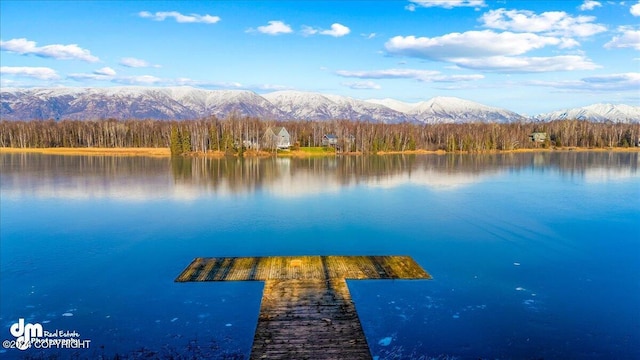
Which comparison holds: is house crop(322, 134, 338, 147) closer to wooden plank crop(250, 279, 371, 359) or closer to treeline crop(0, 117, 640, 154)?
treeline crop(0, 117, 640, 154)

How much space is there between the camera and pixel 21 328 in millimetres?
14641

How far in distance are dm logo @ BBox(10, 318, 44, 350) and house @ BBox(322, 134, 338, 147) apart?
3839 inches

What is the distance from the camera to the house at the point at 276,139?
334 ft

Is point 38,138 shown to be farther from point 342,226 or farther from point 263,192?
point 342,226

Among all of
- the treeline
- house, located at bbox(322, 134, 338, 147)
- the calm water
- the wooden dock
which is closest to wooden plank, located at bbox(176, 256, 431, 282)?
the wooden dock

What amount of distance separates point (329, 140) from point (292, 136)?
1035cm

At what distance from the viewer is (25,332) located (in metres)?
14.5

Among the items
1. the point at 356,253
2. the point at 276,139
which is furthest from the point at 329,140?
the point at 356,253

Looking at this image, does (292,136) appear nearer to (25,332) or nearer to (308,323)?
(308,323)

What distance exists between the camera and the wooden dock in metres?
13.4

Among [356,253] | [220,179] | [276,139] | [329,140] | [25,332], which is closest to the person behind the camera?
[25,332]

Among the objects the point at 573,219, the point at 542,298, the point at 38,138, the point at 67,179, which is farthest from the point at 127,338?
the point at 38,138

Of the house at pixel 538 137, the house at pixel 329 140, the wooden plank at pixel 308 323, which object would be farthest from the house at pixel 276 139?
the wooden plank at pixel 308 323

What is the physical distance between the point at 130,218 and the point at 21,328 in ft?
55.6
